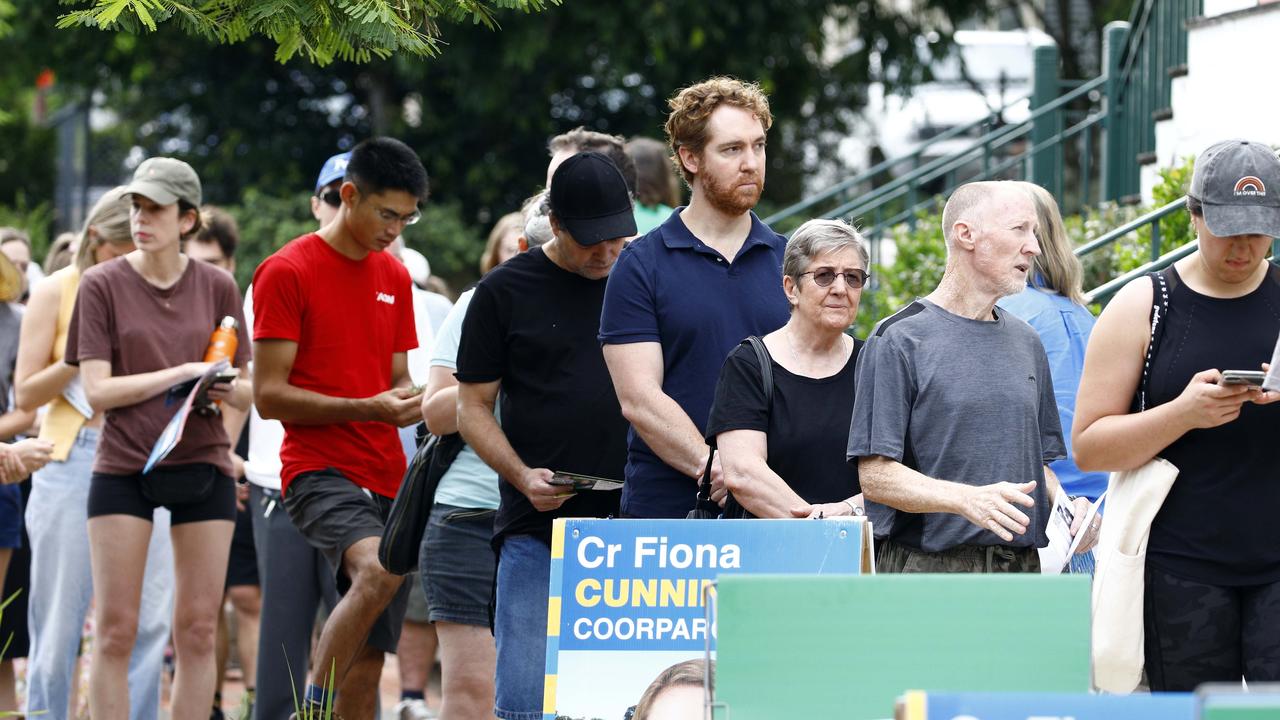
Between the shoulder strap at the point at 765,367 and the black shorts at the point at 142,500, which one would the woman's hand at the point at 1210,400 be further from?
the black shorts at the point at 142,500

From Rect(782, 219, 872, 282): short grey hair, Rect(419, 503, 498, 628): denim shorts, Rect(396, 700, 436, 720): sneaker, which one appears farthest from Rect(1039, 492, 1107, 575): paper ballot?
Rect(396, 700, 436, 720): sneaker

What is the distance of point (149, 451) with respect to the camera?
6.32 m

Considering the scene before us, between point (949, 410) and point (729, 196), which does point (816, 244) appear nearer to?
point (729, 196)

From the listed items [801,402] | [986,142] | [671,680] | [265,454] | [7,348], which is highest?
[986,142]

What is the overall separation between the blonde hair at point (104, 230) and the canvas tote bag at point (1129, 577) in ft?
14.7

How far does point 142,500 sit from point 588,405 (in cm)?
207

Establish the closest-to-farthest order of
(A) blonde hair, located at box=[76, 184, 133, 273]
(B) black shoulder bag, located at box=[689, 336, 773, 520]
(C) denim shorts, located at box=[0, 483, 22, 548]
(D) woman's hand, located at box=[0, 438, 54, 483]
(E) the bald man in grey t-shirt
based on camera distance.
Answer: (E) the bald man in grey t-shirt, (B) black shoulder bag, located at box=[689, 336, 773, 520], (D) woman's hand, located at box=[0, 438, 54, 483], (A) blonde hair, located at box=[76, 184, 133, 273], (C) denim shorts, located at box=[0, 483, 22, 548]

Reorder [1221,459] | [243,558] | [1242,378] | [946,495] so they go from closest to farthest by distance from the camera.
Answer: [1242,378]
[946,495]
[1221,459]
[243,558]

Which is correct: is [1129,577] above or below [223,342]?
below

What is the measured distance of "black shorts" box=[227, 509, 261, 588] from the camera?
874 cm

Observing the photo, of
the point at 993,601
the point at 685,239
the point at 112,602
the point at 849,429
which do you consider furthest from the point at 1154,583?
the point at 112,602

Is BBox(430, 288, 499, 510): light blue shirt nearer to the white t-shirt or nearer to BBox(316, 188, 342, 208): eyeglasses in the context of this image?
BBox(316, 188, 342, 208): eyeglasses

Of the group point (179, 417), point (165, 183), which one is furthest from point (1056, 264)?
point (165, 183)

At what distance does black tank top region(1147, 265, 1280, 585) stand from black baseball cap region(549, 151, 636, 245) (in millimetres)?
1702
